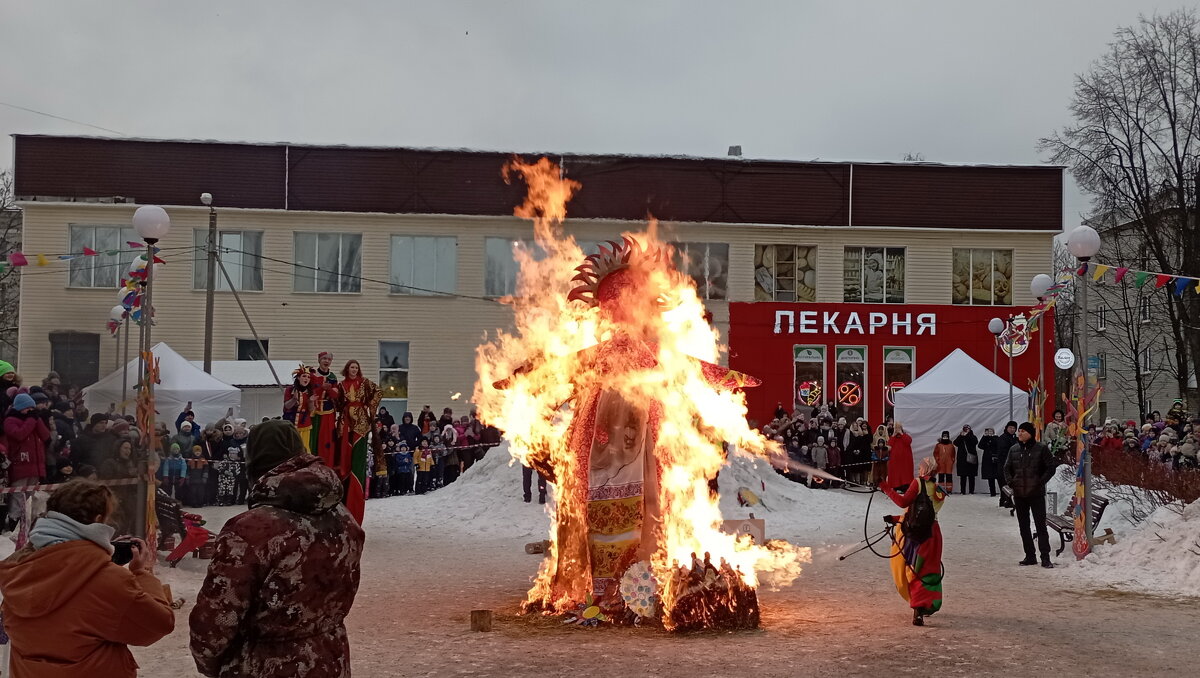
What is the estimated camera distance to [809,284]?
115ft

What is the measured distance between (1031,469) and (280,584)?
11843 millimetres

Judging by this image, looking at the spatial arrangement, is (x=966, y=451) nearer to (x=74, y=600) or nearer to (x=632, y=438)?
(x=632, y=438)

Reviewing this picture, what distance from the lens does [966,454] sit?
84.6 ft

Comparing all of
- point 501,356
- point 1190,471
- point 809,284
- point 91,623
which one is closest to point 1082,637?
point 501,356

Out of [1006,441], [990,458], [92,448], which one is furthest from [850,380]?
[92,448]

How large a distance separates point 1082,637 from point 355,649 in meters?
5.75

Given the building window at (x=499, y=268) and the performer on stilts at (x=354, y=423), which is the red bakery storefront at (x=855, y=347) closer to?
the building window at (x=499, y=268)

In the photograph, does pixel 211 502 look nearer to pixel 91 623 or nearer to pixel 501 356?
pixel 501 356

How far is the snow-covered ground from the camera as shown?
8164 millimetres

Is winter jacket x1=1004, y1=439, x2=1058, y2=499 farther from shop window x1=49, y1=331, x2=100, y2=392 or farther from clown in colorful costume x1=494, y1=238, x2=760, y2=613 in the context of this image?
shop window x1=49, y1=331, x2=100, y2=392

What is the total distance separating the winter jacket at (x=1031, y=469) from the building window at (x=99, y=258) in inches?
1004

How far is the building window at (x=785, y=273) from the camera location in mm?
34750

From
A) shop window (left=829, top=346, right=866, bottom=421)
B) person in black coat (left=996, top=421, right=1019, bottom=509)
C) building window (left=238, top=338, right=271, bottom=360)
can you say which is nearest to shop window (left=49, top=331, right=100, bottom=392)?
building window (left=238, top=338, right=271, bottom=360)

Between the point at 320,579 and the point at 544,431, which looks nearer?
the point at 320,579
